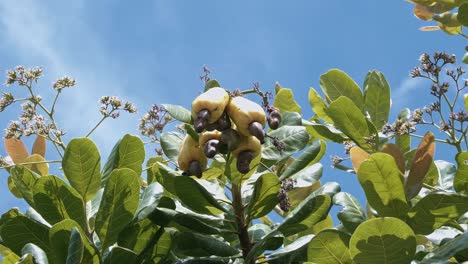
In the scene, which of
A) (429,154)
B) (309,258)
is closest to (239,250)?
(309,258)

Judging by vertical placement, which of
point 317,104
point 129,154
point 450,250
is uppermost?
point 317,104

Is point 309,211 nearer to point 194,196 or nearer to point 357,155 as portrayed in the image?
point 357,155

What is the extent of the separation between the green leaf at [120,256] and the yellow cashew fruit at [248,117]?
2.10 ft

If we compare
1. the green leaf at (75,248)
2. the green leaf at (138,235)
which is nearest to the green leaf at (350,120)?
the green leaf at (138,235)

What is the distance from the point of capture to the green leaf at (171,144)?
316cm

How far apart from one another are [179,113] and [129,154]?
284 mm

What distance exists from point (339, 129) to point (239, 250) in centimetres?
87

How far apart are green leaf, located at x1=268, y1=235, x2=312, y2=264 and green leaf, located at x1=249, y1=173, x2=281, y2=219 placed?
199mm

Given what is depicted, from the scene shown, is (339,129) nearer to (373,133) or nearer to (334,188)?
(373,133)

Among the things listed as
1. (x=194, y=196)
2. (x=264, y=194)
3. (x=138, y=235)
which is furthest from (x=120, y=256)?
(x=264, y=194)

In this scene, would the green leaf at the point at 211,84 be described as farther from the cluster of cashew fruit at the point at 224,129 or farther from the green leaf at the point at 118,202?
the green leaf at the point at 118,202

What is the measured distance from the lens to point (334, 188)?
10.1 ft

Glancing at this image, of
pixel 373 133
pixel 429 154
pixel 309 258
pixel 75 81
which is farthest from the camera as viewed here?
pixel 75 81

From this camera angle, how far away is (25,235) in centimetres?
291
